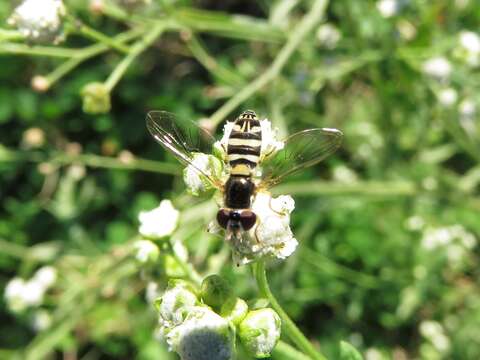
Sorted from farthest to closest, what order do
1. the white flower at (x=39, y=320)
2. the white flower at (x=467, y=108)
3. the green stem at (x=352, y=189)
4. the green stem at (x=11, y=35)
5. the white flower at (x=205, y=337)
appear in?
1. the white flower at (x=39, y=320)
2. the white flower at (x=467, y=108)
3. the green stem at (x=352, y=189)
4. the green stem at (x=11, y=35)
5. the white flower at (x=205, y=337)

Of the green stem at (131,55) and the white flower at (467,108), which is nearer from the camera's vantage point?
the green stem at (131,55)

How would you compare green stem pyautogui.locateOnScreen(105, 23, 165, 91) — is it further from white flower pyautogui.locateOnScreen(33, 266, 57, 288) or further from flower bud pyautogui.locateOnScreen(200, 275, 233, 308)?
white flower pyautogui.locateOnScreen(33, 266, 57, 288)

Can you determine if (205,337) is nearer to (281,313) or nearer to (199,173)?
(281,313)

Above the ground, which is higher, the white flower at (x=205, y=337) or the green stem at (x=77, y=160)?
the green stem at (x=77, y=160)

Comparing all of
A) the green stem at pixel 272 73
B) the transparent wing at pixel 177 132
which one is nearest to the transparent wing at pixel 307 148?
the transparent wing at pixel 177 132

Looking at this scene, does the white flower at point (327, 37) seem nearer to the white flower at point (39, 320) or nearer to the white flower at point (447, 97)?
the white flower at point (447, 97)

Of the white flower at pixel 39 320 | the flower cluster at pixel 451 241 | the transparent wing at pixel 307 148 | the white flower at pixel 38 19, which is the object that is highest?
the white flower at pixel 38 19

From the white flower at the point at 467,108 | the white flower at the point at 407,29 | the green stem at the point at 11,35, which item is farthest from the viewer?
the white flower at the point at 407,29
